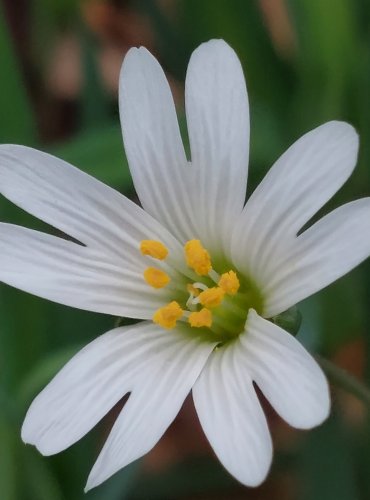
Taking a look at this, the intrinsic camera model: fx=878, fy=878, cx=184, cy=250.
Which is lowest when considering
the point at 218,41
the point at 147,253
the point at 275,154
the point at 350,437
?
the point at 350,437

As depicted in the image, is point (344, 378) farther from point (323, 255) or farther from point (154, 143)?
point (154, 143)

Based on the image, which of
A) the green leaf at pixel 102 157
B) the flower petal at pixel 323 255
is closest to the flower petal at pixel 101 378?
the flower petal at pixel 323 255

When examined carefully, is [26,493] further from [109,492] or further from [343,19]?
[343,19]

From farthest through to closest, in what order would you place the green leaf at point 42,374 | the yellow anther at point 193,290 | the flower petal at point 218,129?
the green leaf at point 42,374, the yellow anther at point 193,290, the flower petal at point 218,129

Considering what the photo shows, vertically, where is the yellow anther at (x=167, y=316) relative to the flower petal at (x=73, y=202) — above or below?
below

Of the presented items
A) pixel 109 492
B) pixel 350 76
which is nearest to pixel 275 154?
pixel 350 76

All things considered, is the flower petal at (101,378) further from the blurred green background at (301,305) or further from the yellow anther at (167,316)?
the blurred green background at (301,305)

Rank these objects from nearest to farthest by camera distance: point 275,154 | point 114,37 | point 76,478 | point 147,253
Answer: point 147,253 < point 76,478 < point 275,154 < point 114,37

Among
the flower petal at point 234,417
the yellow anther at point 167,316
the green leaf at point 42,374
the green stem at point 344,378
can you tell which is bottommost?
the green stem at point 344,378
